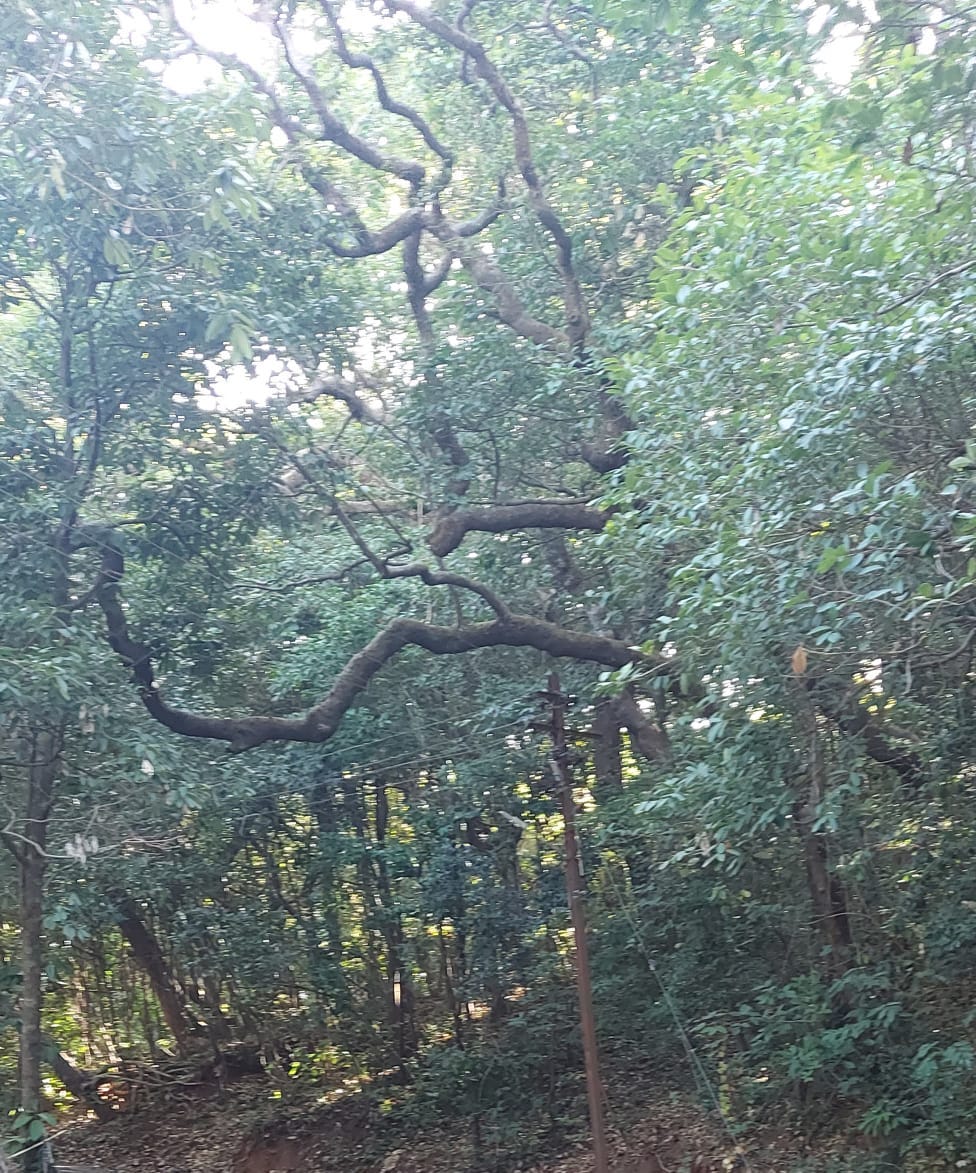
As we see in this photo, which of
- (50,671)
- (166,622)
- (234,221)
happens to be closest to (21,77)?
(234,221)

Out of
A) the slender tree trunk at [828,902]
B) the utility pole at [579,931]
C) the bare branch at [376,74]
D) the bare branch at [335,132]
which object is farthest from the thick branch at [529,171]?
the slender tree trunk at [828,902]

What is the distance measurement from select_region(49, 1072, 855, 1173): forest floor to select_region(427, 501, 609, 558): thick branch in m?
4.29

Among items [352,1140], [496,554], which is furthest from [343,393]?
[352,1140]

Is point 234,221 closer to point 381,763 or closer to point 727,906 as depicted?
point 381,763

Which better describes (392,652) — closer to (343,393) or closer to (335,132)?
(343,393)

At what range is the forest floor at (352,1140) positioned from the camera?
7594 millimetres

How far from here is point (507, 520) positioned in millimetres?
7684

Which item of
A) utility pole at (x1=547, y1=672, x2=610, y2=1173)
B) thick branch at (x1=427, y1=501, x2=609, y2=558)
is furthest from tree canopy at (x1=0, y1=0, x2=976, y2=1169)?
utility pole at (x1=547, y1=672, x2=610, y2=1173)

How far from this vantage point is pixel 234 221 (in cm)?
679

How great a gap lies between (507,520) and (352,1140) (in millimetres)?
5559

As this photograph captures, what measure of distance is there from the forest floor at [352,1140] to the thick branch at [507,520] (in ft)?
14.1

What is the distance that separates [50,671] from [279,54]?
5823 mm

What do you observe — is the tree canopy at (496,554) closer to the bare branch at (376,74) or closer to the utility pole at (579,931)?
the bare branch at (376,74)

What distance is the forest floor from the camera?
7.59 meters
